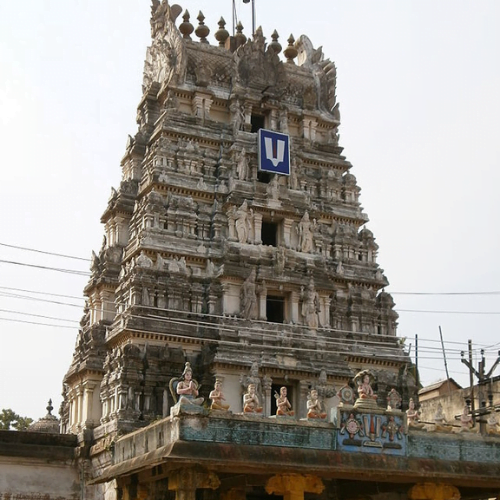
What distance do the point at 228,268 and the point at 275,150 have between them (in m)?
6.52

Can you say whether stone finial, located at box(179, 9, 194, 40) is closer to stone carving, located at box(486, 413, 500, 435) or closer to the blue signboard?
the blue signboard

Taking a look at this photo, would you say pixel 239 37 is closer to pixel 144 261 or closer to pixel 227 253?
pixel 227 253

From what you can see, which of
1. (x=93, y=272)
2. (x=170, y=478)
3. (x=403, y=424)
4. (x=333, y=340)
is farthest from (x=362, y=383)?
(x=93, y=272)

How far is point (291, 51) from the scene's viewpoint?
146 feet

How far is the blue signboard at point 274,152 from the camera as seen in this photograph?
1495 inches

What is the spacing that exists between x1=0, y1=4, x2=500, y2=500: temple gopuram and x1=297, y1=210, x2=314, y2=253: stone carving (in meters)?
0.06

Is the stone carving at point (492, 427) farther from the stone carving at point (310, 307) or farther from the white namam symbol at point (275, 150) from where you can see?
the white namam symbol at point (275, 150)

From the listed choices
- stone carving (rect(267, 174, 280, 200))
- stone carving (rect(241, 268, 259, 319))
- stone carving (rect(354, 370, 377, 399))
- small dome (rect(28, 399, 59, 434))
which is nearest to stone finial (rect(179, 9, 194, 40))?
stone carving (rect(267, 174, 280, 200))

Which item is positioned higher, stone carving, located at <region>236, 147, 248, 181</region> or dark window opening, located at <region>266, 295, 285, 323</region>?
stone carving, located at <region>236, 147, 248, 181</region>

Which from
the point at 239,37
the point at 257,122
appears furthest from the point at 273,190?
the point at 239,37

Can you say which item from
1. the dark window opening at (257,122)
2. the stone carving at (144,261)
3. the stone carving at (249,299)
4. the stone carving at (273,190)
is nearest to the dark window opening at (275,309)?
the stone carving at (249,299)

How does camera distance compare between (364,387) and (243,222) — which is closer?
(364,387)

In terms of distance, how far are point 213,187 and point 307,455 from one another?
17.8m

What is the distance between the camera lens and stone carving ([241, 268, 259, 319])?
113 ft
